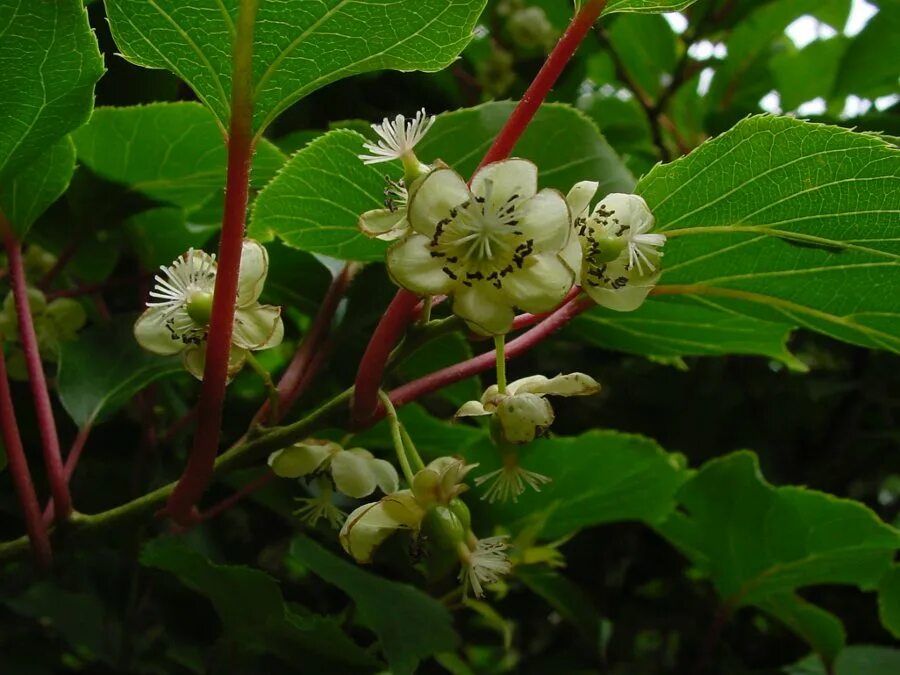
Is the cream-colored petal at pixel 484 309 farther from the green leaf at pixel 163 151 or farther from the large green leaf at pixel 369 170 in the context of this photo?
the green leaf at pixel 163 151

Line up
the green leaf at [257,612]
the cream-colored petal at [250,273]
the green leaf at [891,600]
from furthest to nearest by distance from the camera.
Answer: the green leaf at [891,600]
the green leaf at [257,612]
the cream-colored petal at [250,273]

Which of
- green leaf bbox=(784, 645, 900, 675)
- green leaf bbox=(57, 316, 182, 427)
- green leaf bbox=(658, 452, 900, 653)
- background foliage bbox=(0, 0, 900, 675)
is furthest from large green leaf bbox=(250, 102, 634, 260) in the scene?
green leaf bbox=(784, 645, 900, 675)

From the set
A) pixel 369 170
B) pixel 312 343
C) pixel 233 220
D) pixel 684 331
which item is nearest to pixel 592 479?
pixel 684 331

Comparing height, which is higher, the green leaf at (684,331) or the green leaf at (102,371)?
the green leaf at (684,331)

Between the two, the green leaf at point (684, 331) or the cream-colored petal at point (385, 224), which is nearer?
the cream-colored petal at point (385, 224)

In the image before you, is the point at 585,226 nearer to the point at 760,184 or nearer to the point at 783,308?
the point at 760,184

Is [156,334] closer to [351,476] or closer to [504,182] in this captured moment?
[351,476]

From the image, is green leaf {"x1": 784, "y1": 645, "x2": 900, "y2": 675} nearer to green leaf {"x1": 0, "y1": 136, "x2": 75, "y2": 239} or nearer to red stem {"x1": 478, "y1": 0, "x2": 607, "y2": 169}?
red stem {"x1": 478, "y1": 0, "x2": 607, "y2": 169}

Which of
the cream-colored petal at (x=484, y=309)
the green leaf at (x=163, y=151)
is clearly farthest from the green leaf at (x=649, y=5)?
the green leaf at (x=163, y=151)
